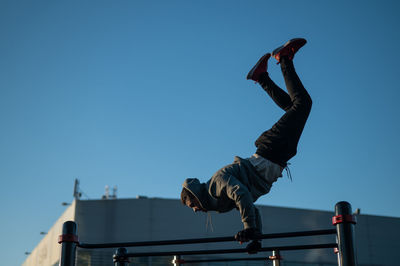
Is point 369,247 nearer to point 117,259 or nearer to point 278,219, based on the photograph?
point 278,219

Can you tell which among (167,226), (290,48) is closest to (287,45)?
(290,48)

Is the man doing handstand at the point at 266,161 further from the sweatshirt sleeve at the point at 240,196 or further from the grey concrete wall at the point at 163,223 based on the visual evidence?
the grey concrete wall at the point at 163,223

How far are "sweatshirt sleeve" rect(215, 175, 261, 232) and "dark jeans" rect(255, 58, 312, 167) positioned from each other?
0.41m

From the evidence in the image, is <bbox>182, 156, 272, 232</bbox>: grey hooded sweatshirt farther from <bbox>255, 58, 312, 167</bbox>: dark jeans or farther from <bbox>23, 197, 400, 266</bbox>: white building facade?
<bbox>23, 197, 400, 266</bbox>: white building facade

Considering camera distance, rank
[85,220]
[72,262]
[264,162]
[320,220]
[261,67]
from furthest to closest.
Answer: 1. [320,220]
2. [85,220]
3. [261,67]
4. [264,162]
5. [72,262]

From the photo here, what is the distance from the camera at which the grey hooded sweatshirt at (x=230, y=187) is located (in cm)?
429

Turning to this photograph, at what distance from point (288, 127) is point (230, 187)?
26.9 inches

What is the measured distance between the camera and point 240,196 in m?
4.19

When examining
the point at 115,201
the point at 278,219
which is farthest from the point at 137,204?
the point at 278,219

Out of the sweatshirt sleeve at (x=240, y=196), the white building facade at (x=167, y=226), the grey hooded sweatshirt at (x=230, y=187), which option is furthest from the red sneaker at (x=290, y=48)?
the white building facade at (x=167, y=226)

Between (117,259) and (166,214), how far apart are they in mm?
17113

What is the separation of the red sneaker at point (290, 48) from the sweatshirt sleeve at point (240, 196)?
43.7 inches

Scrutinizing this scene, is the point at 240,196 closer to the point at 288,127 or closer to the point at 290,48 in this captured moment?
the point at 288,127

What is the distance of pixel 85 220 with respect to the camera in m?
21.5
